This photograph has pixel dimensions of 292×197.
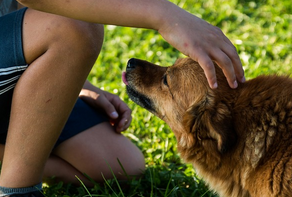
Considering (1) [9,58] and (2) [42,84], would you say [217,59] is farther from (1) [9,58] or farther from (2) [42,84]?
(1) [9,58]

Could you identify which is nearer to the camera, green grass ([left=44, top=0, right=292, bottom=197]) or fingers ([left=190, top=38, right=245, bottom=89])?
fingers ([left=190, top=38, right=245, bottom=89])

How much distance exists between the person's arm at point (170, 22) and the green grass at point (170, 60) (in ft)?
3.90

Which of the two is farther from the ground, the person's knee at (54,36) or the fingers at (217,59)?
the fingers at (217,59)

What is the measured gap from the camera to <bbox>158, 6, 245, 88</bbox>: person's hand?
6.41ft

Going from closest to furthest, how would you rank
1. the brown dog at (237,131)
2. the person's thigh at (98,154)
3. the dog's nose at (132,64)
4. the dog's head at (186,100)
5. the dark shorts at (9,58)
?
the brown dog at (237,131), the dog's head at (186,100), the dark shorts at (9,58), the dog's nose at (132,64), the person's thigh at (98,154)

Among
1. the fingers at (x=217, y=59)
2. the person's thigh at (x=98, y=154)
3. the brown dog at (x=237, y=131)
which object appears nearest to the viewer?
the fingers at (x=217, y=59)

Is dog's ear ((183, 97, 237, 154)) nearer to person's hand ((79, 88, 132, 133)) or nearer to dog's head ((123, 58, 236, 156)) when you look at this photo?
dog's head ((123, 58, 236, 156))

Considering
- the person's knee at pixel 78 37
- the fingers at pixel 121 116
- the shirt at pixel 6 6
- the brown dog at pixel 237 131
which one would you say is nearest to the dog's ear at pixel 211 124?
the brown dog at pixel 237 131

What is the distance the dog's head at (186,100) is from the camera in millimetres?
2359

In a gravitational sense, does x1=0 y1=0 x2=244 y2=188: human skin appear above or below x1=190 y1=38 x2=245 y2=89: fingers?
below

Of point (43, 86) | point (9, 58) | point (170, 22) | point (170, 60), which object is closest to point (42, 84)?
point (43, 86)

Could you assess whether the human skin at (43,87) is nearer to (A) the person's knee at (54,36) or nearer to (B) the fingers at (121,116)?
(A) the person's knee at (54,36)

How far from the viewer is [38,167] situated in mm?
2781

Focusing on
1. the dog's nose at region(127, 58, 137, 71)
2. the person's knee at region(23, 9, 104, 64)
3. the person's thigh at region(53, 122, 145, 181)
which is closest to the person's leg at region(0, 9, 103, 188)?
the person's knee at region(23, 9, 104, 64)
